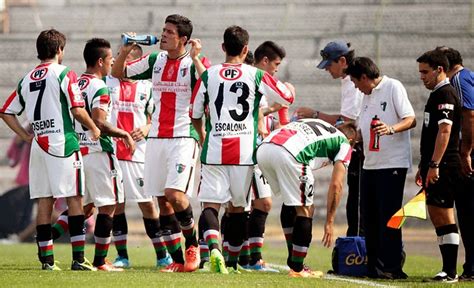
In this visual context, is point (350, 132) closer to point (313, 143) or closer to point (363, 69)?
point (363, 69)

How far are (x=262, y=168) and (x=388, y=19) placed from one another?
541 inches

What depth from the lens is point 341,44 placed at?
41.7 ft

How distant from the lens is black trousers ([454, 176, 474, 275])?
10820mm

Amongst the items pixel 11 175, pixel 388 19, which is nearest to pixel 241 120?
pixel 11 175

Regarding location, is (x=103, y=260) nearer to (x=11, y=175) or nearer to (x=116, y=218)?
(x=116, y=218)

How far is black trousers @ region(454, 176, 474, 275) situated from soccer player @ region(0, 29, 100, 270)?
324 centimetres

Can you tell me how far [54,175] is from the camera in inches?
415

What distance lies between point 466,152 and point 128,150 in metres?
3.56

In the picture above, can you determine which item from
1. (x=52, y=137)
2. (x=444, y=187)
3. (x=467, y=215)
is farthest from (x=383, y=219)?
(x=52, y=137)

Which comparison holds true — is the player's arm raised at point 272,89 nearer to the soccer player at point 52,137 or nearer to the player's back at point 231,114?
the player's back at point 231,114

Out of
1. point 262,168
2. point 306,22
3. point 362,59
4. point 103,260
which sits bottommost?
point 103,260

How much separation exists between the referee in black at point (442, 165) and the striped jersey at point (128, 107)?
10.5 ft

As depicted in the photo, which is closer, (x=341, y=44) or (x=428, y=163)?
(x=428, y=163)

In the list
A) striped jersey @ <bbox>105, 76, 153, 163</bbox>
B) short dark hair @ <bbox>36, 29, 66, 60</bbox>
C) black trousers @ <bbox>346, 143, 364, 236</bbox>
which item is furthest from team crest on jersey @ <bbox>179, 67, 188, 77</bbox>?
black trousers @ <bbox>346, 143, 364, 236</bbox>
